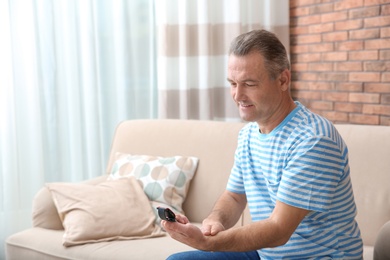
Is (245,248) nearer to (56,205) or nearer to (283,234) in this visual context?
(283,234)

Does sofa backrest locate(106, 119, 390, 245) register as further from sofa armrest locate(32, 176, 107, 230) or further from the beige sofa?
sofa armrest locate(32, 176, 107, 230)

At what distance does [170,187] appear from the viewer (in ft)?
9.37

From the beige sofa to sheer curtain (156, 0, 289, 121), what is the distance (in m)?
0.60

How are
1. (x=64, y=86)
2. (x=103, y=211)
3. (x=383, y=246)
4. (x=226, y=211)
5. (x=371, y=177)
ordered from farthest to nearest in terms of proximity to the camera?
(x=64, y=86), (x=103, y=211), (x=371, y=177), (x=383, y=246), (x=226, y=211)

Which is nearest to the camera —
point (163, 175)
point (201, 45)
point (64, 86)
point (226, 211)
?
point (226, 211)

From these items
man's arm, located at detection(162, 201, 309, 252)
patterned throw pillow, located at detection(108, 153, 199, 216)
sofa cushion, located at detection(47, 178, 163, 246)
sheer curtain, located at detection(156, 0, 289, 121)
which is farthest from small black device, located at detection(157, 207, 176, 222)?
sheer curtain, located at detection(156, 0, 289, 121)

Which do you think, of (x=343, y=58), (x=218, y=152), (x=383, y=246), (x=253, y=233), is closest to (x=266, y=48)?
(x=253, y=233)

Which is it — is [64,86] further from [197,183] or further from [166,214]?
[166,214]

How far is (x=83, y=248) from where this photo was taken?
2.53 meters

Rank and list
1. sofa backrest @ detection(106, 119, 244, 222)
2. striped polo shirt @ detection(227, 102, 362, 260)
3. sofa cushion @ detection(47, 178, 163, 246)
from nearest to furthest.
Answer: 1. striped polo shirt @ detection(227, 102, 362, 260)
2. sofa cushion @ detection(47, 178, 163, 246)
3. sofa backrest @ detection(106, 119, 244, 222)

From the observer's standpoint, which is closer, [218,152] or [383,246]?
[383,246]

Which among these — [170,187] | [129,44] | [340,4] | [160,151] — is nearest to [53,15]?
[129,44]

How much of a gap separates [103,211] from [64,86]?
1.09 meters

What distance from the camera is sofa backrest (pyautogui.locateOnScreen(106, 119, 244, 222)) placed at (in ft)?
9.44
